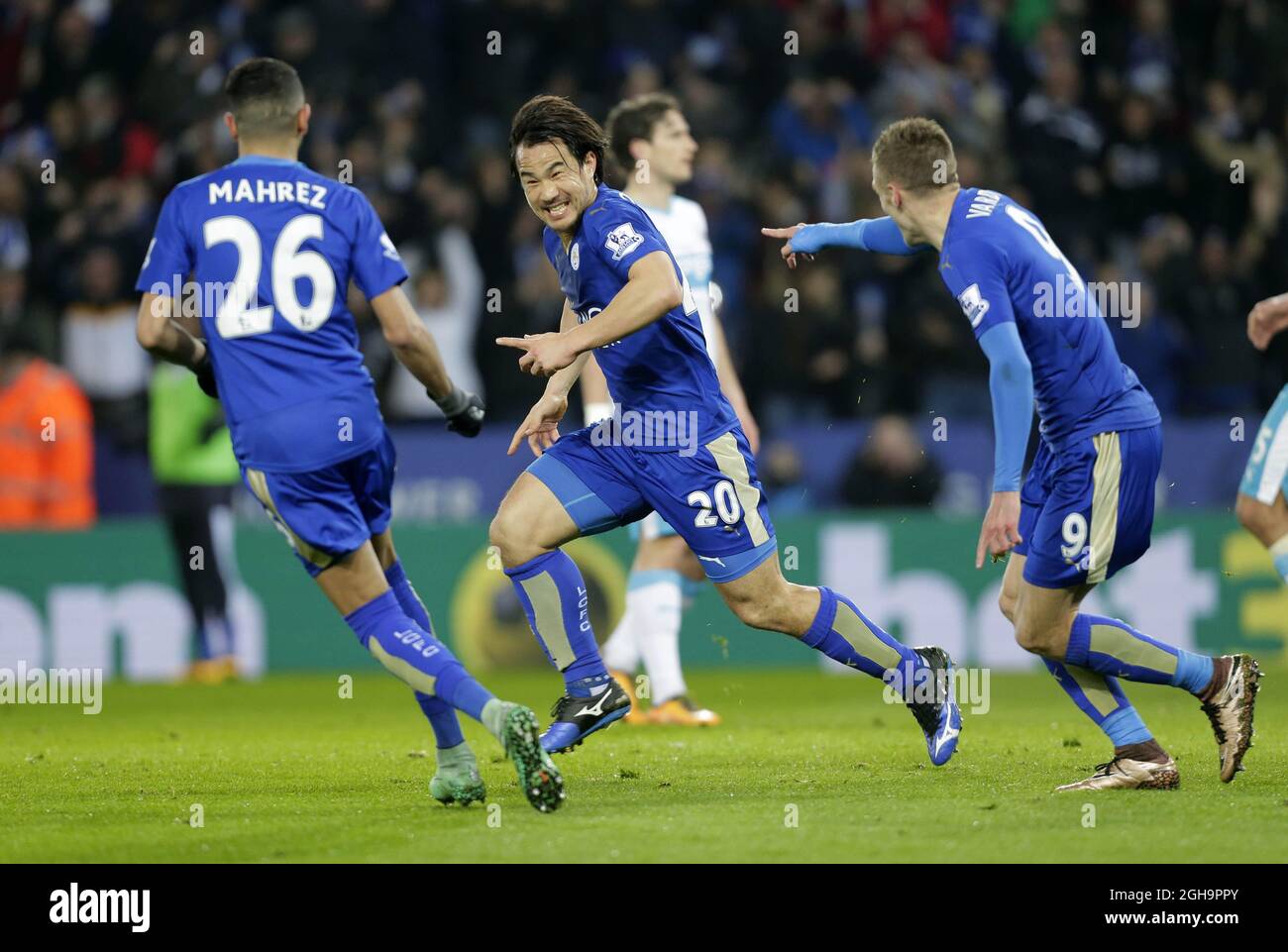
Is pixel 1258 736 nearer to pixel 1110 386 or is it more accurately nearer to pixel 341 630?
pixel 1110 386

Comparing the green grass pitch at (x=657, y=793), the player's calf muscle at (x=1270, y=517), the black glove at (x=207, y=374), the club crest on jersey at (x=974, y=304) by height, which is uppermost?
the club crest on jersey at (x=974, y=304)

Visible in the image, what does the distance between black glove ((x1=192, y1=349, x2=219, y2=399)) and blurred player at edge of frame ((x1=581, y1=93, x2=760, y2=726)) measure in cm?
291

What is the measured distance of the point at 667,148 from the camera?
8.66 m

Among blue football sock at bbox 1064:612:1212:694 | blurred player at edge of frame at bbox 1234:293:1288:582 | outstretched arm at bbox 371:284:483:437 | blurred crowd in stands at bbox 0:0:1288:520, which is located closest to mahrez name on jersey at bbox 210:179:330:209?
outstretched arm at bbox 371:284:483:437

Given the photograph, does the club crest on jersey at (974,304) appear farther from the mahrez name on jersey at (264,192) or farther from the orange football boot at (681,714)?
the orange football boot at (681,714)

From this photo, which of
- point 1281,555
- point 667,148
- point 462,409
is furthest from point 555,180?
point 1281,555

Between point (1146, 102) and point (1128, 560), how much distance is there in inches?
367

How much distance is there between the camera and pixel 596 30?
50.7 ft

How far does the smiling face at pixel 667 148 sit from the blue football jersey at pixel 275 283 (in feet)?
10.2

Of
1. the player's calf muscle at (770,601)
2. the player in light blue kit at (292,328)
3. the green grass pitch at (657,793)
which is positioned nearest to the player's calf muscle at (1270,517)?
the green grass pitch at (657,793)

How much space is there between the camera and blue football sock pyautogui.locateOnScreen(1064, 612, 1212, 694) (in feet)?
20.3

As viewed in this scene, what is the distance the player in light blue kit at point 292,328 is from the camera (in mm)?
5648

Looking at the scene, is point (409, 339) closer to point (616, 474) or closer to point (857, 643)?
point (616, 474)

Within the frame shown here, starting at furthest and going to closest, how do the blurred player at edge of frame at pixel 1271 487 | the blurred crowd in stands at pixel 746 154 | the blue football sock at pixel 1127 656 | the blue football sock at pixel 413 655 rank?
the blurred crowd in stands at pixel 746 154 < the blurred player at edge of frame at pixel 1271 487 < the blue football sock at pixel 1127 656 < the blue football sock at pixel 413 655
